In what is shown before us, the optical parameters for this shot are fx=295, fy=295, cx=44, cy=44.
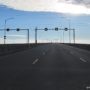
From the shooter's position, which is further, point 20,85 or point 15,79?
point 15,79

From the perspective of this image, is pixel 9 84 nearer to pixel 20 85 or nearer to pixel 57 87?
pixel 20 85

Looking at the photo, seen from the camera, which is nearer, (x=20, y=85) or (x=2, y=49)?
(x=20, y=85)

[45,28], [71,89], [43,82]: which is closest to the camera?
[71,89]

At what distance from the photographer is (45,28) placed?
108625 millimetres

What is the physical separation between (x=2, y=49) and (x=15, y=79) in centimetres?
3122

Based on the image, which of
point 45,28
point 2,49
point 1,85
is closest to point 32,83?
point 1,85

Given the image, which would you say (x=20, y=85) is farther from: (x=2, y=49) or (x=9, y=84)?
(x=2, y=49)

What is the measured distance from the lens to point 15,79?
13.7 metres

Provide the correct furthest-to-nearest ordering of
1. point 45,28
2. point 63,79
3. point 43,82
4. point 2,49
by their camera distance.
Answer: point 45,28, point 2,49, point 63,79, point 43,82

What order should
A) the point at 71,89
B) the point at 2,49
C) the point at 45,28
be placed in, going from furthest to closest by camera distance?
the point at 45,28, the point at 2,49, the point at 71,89

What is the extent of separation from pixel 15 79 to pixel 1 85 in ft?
5.55

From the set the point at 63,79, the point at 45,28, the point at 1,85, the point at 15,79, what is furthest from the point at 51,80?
the point at 45,28

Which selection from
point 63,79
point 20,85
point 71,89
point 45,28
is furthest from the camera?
point 45,28

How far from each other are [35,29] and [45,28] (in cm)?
641
